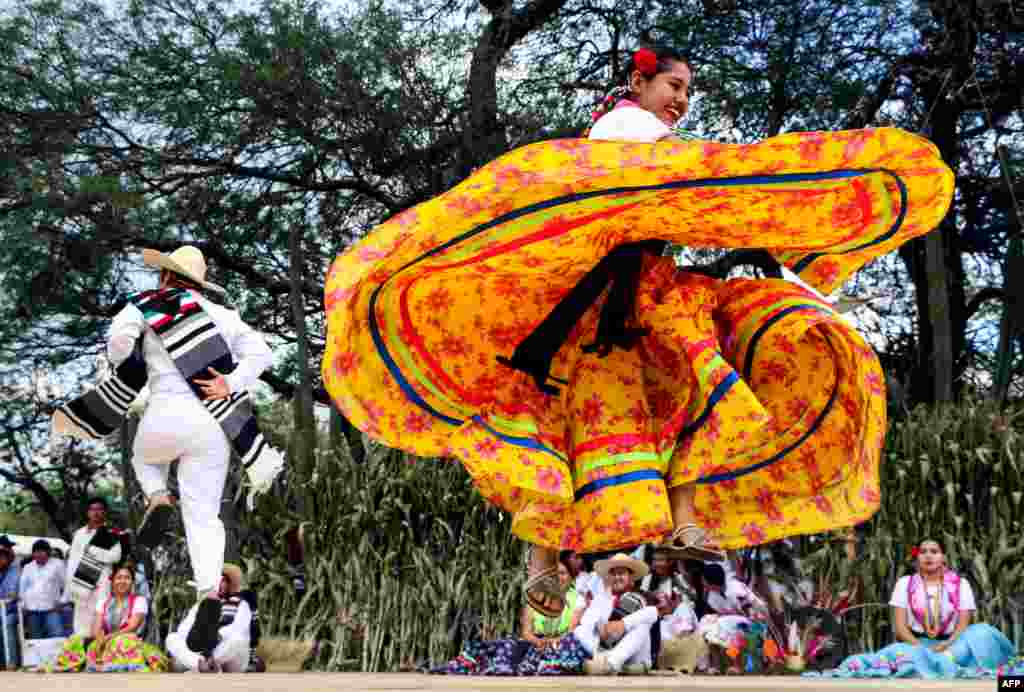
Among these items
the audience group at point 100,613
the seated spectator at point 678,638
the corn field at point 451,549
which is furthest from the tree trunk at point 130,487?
the seated spectator at point 678,638

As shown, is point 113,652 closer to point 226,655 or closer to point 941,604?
point 226,655

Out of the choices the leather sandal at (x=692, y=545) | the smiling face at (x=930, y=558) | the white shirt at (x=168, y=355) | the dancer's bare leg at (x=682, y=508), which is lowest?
the leather sandal at (x=692, y=545)

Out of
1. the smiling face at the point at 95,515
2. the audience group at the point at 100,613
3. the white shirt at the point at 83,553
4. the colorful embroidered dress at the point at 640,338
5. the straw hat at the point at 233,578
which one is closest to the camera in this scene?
the colorful embroidered dress at the point at 640,338

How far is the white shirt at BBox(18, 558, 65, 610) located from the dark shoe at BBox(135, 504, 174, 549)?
3.45 m

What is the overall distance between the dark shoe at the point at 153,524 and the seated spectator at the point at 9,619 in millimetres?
3739

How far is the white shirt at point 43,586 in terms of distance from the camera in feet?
27.9

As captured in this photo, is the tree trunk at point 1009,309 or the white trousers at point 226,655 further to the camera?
the tree trunk at point 1009,309

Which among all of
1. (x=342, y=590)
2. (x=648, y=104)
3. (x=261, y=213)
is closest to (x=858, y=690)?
(x=648, y=104)

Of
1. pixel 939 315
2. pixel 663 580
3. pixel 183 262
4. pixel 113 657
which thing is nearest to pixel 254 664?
pixel 113 657

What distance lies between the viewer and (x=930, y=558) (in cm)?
685

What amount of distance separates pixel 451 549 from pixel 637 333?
476cm

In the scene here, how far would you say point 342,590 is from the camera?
798cm

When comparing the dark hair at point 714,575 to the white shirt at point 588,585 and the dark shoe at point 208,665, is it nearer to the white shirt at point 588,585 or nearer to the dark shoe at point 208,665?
the white shirt at point 588,585

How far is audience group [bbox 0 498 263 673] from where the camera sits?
725 centimetres
